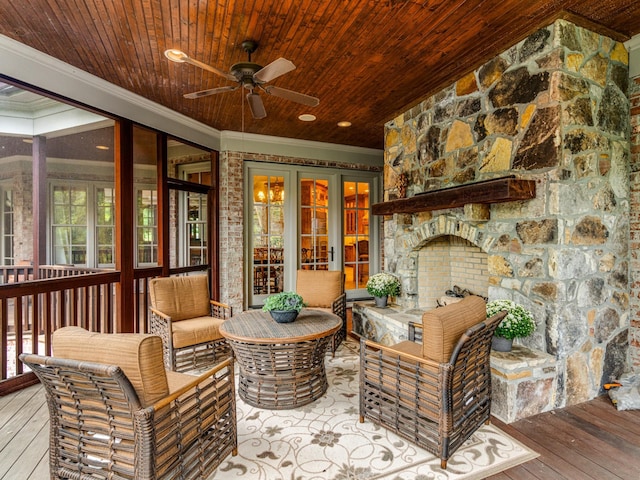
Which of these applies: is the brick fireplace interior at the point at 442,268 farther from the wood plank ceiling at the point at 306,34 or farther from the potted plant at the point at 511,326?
the wood plank ceiling at the point at 306,34

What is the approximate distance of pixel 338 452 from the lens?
2105 mm

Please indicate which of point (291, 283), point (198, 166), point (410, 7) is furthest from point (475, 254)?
point (198, 166)

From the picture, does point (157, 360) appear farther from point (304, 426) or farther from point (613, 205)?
point (613, 205)

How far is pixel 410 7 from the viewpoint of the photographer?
2.33 m

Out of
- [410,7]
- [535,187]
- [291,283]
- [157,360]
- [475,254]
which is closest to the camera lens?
[157,360]

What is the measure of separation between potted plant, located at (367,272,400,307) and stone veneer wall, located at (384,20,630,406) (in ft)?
4.27

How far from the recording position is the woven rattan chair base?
8.50 feet

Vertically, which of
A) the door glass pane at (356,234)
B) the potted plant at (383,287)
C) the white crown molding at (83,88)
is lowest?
the potted plant at (383,287)

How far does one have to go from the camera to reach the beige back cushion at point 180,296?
342 cm

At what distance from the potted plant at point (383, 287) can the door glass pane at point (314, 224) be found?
1.80m

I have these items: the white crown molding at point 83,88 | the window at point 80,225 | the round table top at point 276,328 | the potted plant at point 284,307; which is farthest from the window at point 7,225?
the potted plant at point 284,307

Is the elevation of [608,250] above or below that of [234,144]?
below

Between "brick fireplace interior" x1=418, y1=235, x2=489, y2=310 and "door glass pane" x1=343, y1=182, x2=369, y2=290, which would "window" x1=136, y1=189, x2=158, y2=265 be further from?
"brick fireplace interior" x1=418, y1=235, x2=489, y2=310

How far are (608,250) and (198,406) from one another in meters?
3.21
